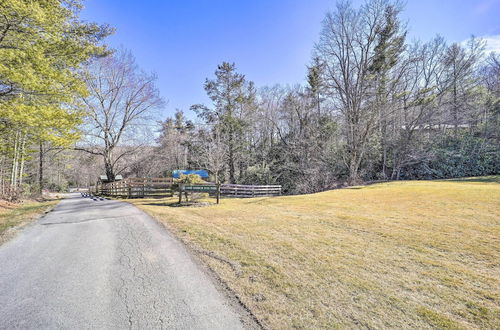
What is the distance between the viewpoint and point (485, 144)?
Result: 62.3ft

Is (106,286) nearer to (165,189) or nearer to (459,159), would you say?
(165,189)

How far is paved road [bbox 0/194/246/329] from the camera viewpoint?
88.4 inches

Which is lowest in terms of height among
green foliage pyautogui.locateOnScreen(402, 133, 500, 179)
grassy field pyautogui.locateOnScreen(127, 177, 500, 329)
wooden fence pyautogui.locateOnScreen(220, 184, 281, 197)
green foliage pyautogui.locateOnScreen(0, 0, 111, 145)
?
grassy field pyautogui.locateOnScreen(127, 177, 500, 329)

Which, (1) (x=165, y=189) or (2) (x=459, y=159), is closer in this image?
(1) (x=165, y=189)

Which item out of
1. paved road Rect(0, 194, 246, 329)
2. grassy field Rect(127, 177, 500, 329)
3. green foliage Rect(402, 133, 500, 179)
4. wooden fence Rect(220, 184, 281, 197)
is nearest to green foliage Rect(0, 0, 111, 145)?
paved road Rect(0, 194, 246, 329)

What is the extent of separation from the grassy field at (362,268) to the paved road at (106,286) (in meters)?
0.45

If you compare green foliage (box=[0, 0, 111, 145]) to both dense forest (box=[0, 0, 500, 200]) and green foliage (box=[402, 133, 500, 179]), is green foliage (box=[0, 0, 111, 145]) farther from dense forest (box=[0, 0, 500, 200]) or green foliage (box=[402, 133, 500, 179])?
green foliage (box=[402, 133, 500, 179])

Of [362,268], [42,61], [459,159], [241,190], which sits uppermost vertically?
[42,61]

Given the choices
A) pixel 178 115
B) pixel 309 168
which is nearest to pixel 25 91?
pixel 309 168

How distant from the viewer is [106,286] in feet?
9.53

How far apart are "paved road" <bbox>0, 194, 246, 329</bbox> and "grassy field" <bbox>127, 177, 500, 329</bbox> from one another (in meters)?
0.45

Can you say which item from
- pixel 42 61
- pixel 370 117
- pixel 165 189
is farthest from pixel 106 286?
pixel 370 117

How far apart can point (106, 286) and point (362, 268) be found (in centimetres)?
373

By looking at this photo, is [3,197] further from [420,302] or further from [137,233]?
[420,302]
